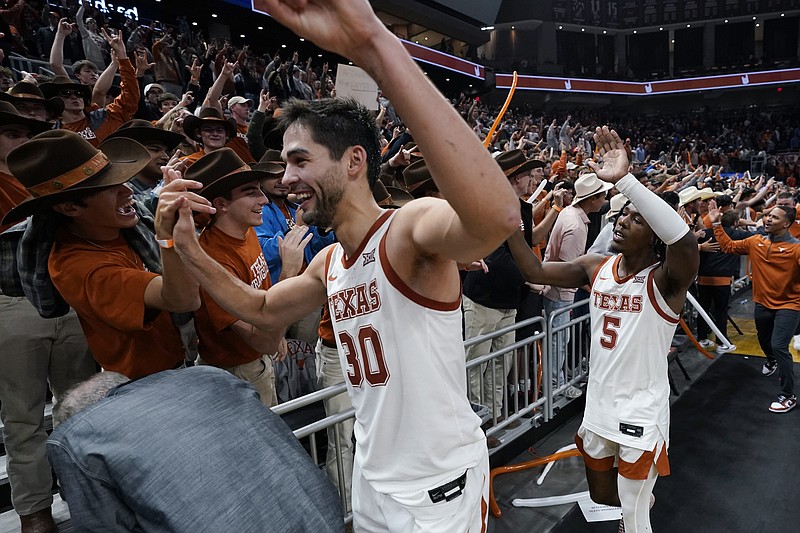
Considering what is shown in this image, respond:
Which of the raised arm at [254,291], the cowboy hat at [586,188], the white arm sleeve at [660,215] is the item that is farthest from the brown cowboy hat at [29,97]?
the cowboy hat at [586,188]

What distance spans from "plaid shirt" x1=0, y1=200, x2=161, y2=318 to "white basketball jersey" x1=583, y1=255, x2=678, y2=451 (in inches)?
103

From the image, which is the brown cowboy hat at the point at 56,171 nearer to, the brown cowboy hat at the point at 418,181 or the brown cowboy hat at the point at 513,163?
the brown cowboy hat at the point at 418,181

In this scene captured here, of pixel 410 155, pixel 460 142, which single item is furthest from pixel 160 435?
pixel 410 155

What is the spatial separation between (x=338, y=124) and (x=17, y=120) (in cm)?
270

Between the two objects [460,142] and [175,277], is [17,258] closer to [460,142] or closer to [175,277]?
[175,277]

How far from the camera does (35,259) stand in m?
2.21

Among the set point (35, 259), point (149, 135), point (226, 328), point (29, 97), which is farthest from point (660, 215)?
point (29, 97)

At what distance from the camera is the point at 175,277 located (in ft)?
6.50

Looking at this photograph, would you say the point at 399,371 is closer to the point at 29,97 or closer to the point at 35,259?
the point at 35,259

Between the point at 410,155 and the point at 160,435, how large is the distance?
432cm

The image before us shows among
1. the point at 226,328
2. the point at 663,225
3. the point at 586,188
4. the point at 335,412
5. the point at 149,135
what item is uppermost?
the point at 149,135

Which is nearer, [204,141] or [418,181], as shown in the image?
[418,181]

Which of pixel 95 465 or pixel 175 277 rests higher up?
pixel 175 277

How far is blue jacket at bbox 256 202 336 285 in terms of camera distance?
344 cm
